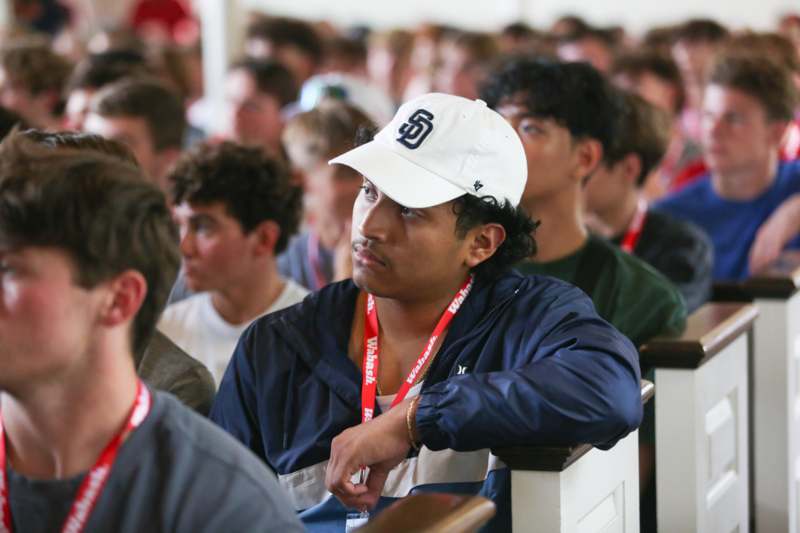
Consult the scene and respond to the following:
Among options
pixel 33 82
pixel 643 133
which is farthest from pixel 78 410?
pixel 33 82

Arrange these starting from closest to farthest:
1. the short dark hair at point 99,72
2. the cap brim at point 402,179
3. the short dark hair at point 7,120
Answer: the cap brim at point 402,179 < the short dark hair at point 7,120 < the short dark hair at point 99,72

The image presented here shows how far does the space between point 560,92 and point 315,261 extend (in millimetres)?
1127

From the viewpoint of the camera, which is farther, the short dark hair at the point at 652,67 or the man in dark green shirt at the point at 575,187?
the short dark hair at the point at 652,67

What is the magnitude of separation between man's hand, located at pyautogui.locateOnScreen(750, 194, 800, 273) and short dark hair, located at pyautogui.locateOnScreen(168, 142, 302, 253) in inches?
65.9

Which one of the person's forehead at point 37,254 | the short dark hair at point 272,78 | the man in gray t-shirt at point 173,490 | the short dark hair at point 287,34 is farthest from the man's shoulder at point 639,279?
the short dark hair at point 287,34

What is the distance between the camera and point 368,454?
6.67 feet

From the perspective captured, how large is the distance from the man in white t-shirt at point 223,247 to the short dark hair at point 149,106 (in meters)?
1.13

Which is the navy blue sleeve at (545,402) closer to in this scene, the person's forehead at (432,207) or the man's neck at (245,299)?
the person's forehead at (432,207)

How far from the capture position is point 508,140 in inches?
91.9

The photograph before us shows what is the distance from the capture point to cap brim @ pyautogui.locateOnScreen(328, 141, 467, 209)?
221 cm

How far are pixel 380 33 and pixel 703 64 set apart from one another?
17.4ft

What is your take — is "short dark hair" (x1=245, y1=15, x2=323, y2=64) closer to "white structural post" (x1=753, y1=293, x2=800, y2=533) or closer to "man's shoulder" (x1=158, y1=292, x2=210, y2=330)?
"man's shoulder" (x1=158, y1=292, x2=210, y2=330)

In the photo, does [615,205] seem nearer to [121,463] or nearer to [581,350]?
[581,350]

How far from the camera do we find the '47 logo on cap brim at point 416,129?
2285 millimetres
